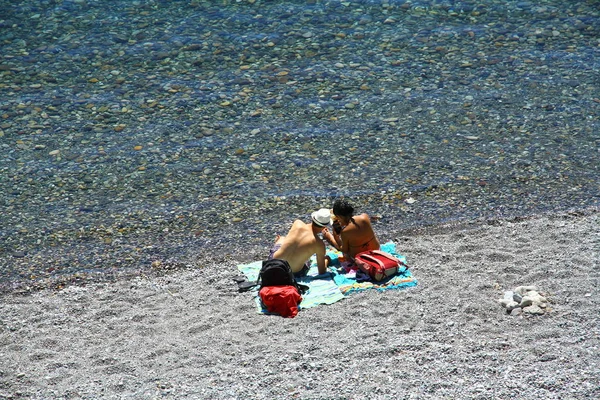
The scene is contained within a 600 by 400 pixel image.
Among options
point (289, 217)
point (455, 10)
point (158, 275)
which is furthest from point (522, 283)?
point (455, 10)

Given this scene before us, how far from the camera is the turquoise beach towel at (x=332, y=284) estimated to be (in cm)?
874

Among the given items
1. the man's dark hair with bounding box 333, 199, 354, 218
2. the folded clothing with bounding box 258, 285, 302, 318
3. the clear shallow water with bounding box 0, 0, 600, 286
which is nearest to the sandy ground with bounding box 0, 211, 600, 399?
the folded clothing with bounding box 258, 285, 302, 318

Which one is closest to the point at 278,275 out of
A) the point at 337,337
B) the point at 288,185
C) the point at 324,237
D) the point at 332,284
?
the point at 332,284

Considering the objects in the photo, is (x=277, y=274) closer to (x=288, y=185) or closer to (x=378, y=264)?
(x=378, y=264)

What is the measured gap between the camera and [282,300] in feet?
27.9

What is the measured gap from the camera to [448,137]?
44.9 feet

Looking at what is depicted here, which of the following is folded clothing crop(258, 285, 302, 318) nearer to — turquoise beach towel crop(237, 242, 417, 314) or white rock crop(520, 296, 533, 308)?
turquoise beach towel crop(237, 242, 417, 314)

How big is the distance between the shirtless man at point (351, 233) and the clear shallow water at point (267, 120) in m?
1.14

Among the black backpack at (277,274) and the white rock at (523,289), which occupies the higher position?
the white rock at (523,289)

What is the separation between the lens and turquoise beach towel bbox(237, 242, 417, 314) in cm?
874

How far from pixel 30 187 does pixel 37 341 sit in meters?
5.15

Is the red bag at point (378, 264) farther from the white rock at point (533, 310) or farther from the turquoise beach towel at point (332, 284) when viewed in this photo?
the white rock at point (533, 310)

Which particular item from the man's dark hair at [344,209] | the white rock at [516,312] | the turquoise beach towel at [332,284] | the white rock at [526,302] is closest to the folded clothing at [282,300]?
the turquoise beach towel at [332,284]

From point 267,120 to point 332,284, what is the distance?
6.25 metres
